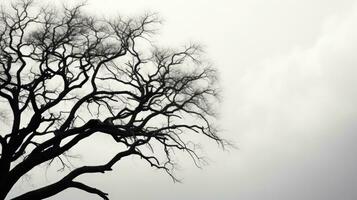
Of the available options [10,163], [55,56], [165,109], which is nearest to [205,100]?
[165,109]

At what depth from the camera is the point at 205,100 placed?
80.1ft

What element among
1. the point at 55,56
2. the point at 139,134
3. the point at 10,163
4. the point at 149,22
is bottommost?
the point at 10,163

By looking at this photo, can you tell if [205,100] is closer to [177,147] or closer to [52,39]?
[177,147]

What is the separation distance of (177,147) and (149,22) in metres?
4.98

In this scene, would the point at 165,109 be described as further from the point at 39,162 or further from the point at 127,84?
the point at 39,162

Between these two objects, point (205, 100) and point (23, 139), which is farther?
point (205, 100)

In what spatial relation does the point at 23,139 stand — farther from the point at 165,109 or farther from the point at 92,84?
the point at 165,109

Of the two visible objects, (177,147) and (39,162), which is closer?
(39,162)

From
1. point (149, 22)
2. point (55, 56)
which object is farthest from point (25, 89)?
point (149, 22)

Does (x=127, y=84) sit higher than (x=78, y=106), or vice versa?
(x=127, y=84)

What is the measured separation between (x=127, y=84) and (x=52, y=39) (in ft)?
10.8

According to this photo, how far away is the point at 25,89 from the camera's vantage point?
23.0 meters

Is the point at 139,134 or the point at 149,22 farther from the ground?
the point at 149,22

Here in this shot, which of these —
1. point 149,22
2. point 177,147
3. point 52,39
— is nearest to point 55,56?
point 52,39
